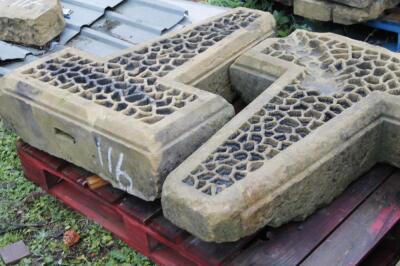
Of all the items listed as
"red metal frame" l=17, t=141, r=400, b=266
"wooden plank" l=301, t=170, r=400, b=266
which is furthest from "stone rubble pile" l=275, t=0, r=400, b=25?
"wooden plank" l=301, t=170, r=400, b=266

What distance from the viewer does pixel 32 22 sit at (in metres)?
4.52

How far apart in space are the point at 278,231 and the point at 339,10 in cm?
226

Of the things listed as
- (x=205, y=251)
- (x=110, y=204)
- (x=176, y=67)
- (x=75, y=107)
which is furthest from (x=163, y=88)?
(x=205, y=251)

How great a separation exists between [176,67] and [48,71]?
758mm

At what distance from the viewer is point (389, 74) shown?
3.25 m

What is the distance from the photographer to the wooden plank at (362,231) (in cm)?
276

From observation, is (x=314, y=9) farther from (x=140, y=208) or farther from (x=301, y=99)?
(x=140, y=208)

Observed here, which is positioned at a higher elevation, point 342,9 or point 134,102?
point 134,102

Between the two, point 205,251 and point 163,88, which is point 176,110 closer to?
point 163,88

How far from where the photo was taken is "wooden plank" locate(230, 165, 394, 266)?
9.18 ft

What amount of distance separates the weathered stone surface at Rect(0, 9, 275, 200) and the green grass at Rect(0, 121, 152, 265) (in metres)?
0.48

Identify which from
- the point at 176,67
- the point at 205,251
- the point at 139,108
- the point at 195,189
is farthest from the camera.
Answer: the point at 176,67

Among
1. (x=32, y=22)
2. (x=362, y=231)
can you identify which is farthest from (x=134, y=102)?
(x=32, y=22)

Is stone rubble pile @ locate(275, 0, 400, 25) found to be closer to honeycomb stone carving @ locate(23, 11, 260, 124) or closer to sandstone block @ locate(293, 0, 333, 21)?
sandstone block @ locate(293, 0, 333, 21)
